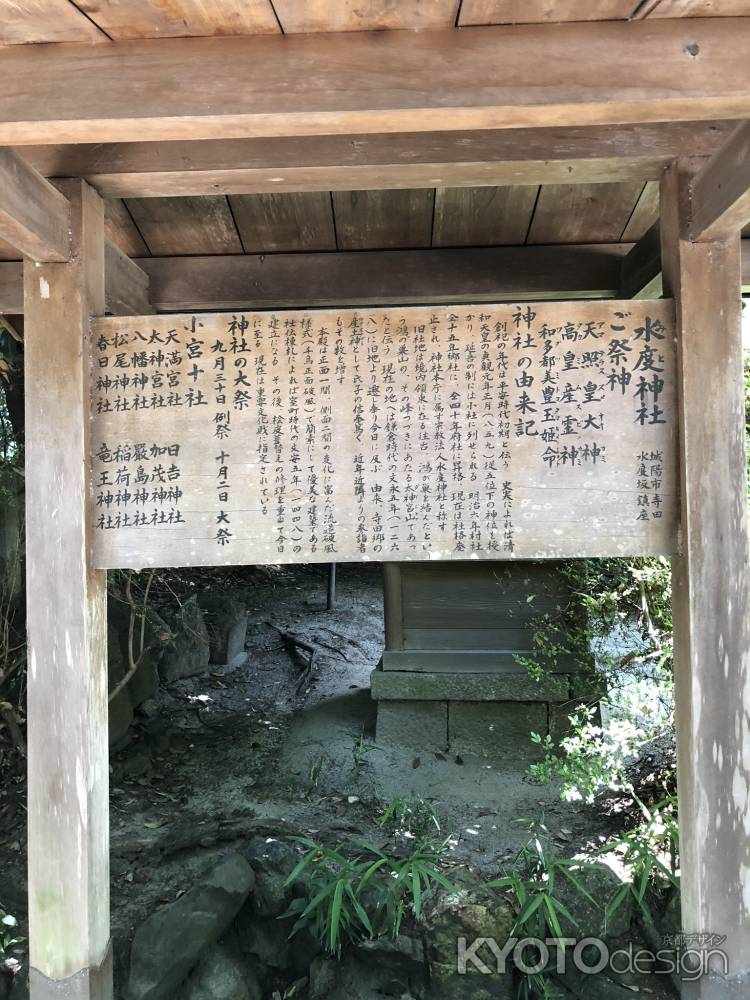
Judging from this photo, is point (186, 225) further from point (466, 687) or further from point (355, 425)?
point (466, 687)

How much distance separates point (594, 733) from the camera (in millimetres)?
3600

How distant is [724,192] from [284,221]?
1.86 meters

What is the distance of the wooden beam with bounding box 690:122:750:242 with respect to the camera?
196 centimetres

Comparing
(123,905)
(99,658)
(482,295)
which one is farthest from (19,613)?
(482,295)

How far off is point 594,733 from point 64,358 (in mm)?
→ 3095

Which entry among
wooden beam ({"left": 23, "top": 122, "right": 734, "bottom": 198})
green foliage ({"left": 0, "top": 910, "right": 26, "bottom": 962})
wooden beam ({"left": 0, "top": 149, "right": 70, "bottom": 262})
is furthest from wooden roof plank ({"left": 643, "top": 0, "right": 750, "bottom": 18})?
green foliage ({"left": 0, "top": 910, "right": 26, "bottom": 962})

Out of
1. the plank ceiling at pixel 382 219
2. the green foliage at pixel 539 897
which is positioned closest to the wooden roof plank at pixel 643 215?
the plank ceiling at pixel 382 219

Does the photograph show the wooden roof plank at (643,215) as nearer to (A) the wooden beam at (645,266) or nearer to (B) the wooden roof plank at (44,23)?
(A) the wooden beam at (645,266)

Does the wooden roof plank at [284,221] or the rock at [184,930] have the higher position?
the wooden roof plank at [284,221]

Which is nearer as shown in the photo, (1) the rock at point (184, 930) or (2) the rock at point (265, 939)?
(1) the rock at point (184, 930)

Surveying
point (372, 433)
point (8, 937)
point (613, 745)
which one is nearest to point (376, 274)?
point (372, 433)

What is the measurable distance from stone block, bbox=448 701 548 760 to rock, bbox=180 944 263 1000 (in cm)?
257

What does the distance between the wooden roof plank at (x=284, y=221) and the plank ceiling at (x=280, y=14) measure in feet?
4.06

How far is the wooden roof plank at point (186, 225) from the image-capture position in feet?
9.83
